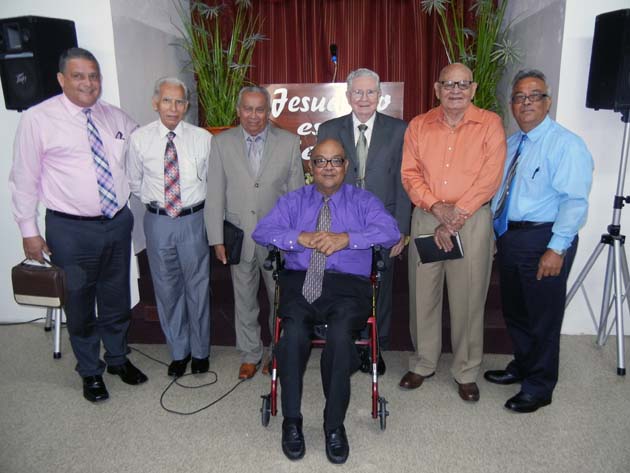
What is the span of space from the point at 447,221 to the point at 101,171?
A: 1.85 meters

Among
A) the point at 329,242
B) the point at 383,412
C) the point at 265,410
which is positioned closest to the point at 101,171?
the point at 329,242

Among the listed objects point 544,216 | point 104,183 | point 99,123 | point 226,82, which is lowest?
point 544,216

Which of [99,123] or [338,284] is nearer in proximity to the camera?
[338,284]

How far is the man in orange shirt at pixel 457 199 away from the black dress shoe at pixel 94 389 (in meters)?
1.80

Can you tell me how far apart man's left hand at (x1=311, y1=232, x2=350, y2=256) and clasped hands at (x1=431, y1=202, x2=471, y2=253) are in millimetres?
477

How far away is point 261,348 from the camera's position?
292cm

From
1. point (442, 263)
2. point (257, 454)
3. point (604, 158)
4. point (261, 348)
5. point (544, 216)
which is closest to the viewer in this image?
point (257, 454)

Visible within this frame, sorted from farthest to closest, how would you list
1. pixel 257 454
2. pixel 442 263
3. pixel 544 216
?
1. pixel 442 263
2. pixel 544 216
3. pixel 257 454

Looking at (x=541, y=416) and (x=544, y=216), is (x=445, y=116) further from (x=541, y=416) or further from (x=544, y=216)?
(x=541, y=416)

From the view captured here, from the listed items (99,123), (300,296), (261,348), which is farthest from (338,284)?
(99,123)

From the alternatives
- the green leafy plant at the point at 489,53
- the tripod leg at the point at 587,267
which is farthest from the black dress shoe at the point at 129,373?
the green leafy plant at the point at 489,53

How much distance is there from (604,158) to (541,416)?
1.79 m

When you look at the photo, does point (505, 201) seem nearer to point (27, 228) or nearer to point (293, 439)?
point (293, 439)

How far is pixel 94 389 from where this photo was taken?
264cm
